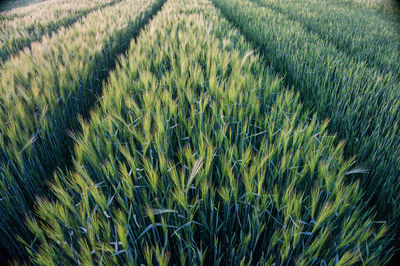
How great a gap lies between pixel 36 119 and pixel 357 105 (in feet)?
5.94

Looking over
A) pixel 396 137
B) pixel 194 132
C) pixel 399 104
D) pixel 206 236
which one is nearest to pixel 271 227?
pixel 206 236

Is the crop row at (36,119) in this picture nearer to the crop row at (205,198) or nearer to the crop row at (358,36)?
the crop row at (205,198)

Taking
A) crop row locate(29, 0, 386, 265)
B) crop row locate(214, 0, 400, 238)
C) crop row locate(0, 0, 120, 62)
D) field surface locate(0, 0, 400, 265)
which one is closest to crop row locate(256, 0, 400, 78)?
field surface locate(0, 0, 400, 265)

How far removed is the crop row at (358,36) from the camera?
246 cm

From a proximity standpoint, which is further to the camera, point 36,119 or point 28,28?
point 28,28

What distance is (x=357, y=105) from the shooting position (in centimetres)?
133

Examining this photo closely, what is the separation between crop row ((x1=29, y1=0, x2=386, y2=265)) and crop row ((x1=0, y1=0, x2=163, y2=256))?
0.19 metres

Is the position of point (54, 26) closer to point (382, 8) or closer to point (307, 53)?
point (307, 53)

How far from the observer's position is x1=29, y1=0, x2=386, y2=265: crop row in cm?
49

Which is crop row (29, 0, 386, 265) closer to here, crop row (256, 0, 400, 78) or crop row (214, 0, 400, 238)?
crop row (214, 0, 400, 238)

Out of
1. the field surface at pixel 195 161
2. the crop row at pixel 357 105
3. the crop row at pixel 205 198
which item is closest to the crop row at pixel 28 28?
the field surface at pixel 195 161

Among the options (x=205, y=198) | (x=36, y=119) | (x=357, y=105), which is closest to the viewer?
(x=205, y=198)

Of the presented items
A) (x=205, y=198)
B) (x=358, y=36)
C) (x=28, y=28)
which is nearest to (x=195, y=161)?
(x=205, y=198)

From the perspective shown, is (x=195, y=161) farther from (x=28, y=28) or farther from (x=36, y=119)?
(x=28, y=28)
